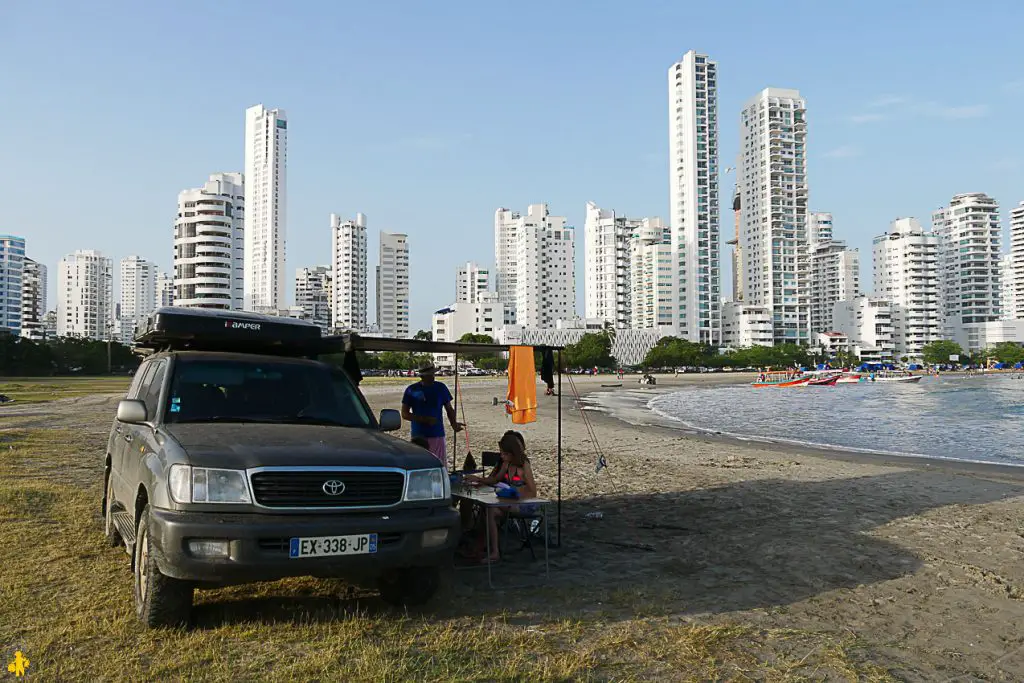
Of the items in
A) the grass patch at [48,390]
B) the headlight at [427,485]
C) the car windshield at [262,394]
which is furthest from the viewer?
the grass patch at [48,390]

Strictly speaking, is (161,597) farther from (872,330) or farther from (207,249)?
(872,330)

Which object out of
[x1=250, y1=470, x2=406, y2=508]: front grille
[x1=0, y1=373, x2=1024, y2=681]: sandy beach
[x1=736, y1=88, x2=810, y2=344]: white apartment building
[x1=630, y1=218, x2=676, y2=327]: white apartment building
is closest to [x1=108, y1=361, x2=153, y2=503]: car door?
[x1=0, y1=373, x2=1024, y2=681]: sandy beach

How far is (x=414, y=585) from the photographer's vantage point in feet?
18.2

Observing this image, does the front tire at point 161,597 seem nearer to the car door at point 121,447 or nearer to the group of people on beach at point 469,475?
the car door at point 121,447

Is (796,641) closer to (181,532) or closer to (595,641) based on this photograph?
(595,641)

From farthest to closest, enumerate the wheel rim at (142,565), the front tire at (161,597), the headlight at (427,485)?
the headlight at (427,485)
the wheel rim at (142,565)
the front tire at (161,597)

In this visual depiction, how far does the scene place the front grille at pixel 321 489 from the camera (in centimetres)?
475

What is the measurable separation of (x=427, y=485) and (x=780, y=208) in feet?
661

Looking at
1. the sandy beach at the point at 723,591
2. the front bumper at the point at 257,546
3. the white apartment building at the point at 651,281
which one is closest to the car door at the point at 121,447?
the sandy beach at the point at 723,591

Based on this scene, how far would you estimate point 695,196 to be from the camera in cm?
17938

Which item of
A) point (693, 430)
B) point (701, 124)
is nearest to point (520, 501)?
point (693, 430)

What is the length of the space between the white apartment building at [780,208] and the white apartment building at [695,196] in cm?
1652

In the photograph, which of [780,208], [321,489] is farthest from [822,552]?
[780,208]

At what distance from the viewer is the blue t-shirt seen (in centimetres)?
957
